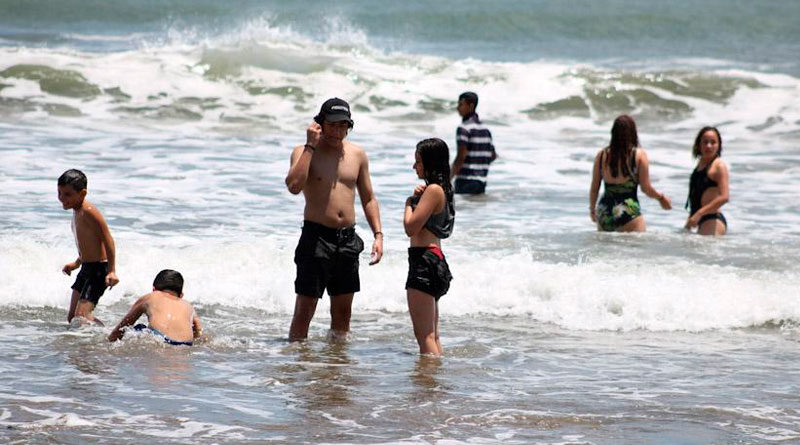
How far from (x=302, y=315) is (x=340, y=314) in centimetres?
26

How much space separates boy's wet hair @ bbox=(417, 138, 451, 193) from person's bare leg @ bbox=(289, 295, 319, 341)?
1189 mm

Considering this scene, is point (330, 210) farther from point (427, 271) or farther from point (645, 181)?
point (645, 181)

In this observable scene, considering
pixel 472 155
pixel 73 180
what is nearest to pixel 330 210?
pixel 73 180

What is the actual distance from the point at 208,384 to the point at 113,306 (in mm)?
2989

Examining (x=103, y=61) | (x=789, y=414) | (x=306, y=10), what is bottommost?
(x=789, y=414)

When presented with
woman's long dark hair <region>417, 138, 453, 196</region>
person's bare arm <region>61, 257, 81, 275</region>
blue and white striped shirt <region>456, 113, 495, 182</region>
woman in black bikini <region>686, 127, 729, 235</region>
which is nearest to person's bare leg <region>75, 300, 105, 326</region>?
person's bare arm <region>61, 257, 81, 275</region>

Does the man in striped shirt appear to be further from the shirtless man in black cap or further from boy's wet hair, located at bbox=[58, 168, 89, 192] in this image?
boy's wet hair, located at bbox=[58, 168, 89, 192]

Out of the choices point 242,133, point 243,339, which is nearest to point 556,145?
point 242,133

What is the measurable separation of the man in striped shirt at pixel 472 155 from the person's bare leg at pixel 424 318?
694 cm

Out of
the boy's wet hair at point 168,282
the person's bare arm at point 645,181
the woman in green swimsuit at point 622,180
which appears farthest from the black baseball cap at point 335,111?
the person's bare arm at point 645,181

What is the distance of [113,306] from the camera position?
9.58 meters

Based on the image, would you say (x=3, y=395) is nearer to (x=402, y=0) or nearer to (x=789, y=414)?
(x=789, y=414)

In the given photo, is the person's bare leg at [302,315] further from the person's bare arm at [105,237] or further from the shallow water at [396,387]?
the person's bare arm at [105,237]

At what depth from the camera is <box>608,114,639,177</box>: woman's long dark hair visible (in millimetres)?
10820
